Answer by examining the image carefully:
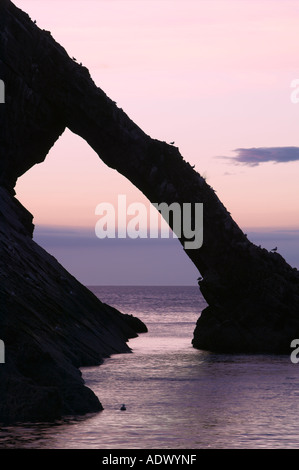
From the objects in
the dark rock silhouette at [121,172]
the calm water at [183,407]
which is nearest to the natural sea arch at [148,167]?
the dark rock silhouette at [121,172]

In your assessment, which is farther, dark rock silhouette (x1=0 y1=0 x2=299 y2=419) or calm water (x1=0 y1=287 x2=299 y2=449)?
dark rock silhouette (x1=0 y1=0 x2=299 y2=419)

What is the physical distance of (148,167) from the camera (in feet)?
215

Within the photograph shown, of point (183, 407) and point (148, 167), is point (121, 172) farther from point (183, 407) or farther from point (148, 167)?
point (183, 407)

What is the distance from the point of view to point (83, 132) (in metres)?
64.2

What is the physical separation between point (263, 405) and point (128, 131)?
31.6m

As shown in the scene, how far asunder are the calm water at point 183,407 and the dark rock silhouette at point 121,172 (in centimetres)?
411

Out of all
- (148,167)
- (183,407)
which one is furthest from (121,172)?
(183,407)

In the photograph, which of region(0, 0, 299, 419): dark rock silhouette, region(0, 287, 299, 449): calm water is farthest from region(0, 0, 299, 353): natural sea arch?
region(0, 287, 299, 449): calm water

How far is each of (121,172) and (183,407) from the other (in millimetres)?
A: 32456

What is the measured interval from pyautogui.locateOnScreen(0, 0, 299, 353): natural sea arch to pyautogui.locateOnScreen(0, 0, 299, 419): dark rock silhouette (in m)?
0.07

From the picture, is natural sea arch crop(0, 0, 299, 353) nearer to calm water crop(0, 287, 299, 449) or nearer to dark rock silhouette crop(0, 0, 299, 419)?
dark rock silhouette crop(0, 0, 299, 419)

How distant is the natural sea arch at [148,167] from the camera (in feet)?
203

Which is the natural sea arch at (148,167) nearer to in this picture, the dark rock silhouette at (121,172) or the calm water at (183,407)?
the dark rock silhouette at (121,172)

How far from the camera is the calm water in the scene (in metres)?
27.9
